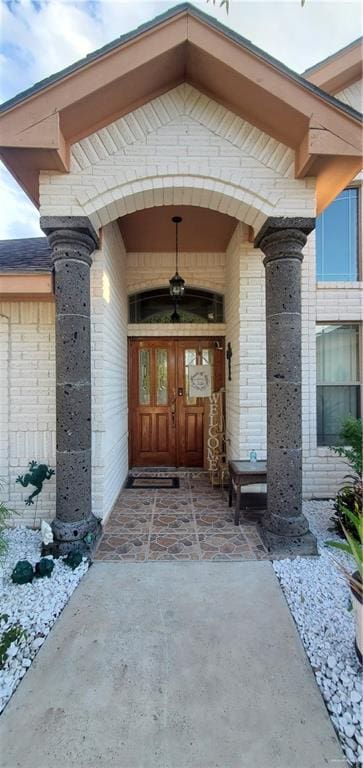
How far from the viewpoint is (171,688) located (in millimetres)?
1760

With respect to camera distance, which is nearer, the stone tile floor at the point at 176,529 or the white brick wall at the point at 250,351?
the stone tile floor at the point at 176,529

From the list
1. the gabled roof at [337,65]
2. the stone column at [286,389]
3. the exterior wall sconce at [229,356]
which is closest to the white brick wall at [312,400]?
the exterior wall sconce at [229,356]

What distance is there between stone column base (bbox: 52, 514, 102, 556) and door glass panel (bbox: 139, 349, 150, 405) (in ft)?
9.72

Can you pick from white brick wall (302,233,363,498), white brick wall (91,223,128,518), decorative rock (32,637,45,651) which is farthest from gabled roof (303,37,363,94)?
decorative rock (32,637,45,651)

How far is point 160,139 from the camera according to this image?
2928 millimetres

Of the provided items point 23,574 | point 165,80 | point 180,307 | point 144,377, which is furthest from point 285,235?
point 23,574

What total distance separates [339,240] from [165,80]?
118 inches

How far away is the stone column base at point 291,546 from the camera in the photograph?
9.62 feet

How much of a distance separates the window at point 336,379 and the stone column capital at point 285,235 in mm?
1905

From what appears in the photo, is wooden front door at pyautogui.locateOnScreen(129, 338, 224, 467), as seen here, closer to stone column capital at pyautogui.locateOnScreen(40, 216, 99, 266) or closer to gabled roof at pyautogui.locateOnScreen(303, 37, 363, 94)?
stone column capital at pyautogui.locateOnScreen(40, 216, 99, 266)

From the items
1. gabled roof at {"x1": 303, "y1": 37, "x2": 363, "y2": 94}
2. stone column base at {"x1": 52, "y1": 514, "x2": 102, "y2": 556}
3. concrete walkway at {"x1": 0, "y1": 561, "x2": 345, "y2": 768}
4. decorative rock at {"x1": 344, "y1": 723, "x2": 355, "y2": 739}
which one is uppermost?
gabled roof at {"x1": 303, "y1": 37, "x2": 363, "y2": 94}

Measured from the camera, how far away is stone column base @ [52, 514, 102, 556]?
9.55 feet

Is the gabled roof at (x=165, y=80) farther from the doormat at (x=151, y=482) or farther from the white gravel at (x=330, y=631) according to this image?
the doormat at (x=151, y=482)

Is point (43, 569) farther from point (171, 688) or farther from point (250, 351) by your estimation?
point (250, 351)
